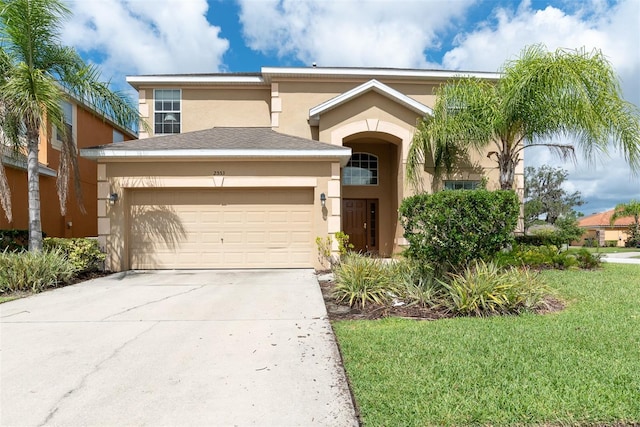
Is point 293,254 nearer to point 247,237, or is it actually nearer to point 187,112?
point 247,237

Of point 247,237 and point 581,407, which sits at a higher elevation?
point 247,237

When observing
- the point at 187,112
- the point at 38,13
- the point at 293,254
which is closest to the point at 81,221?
the point at 187,112

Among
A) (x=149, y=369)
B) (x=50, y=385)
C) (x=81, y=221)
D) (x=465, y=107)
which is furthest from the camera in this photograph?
(x=81, y=221)

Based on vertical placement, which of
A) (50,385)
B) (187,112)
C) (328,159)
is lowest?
(50,385)

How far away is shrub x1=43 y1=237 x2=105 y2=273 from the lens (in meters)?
9.32

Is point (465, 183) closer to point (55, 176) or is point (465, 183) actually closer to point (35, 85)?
point (35, 85)

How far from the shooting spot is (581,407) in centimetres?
288

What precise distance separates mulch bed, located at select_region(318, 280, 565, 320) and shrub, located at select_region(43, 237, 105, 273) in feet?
23.2

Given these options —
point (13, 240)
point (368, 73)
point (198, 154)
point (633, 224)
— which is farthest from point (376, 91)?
point (633, 224)

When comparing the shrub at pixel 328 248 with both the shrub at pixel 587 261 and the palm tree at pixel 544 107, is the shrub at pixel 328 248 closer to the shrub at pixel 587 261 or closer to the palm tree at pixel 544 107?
the palm tree at pixel 544 107

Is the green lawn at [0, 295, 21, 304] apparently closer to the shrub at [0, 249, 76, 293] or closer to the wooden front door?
the shrub at [0, 249, 76, 293]

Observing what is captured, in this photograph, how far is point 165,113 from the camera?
14.2 m

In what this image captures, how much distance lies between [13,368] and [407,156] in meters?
11.0

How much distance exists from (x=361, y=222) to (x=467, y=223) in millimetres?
8124
